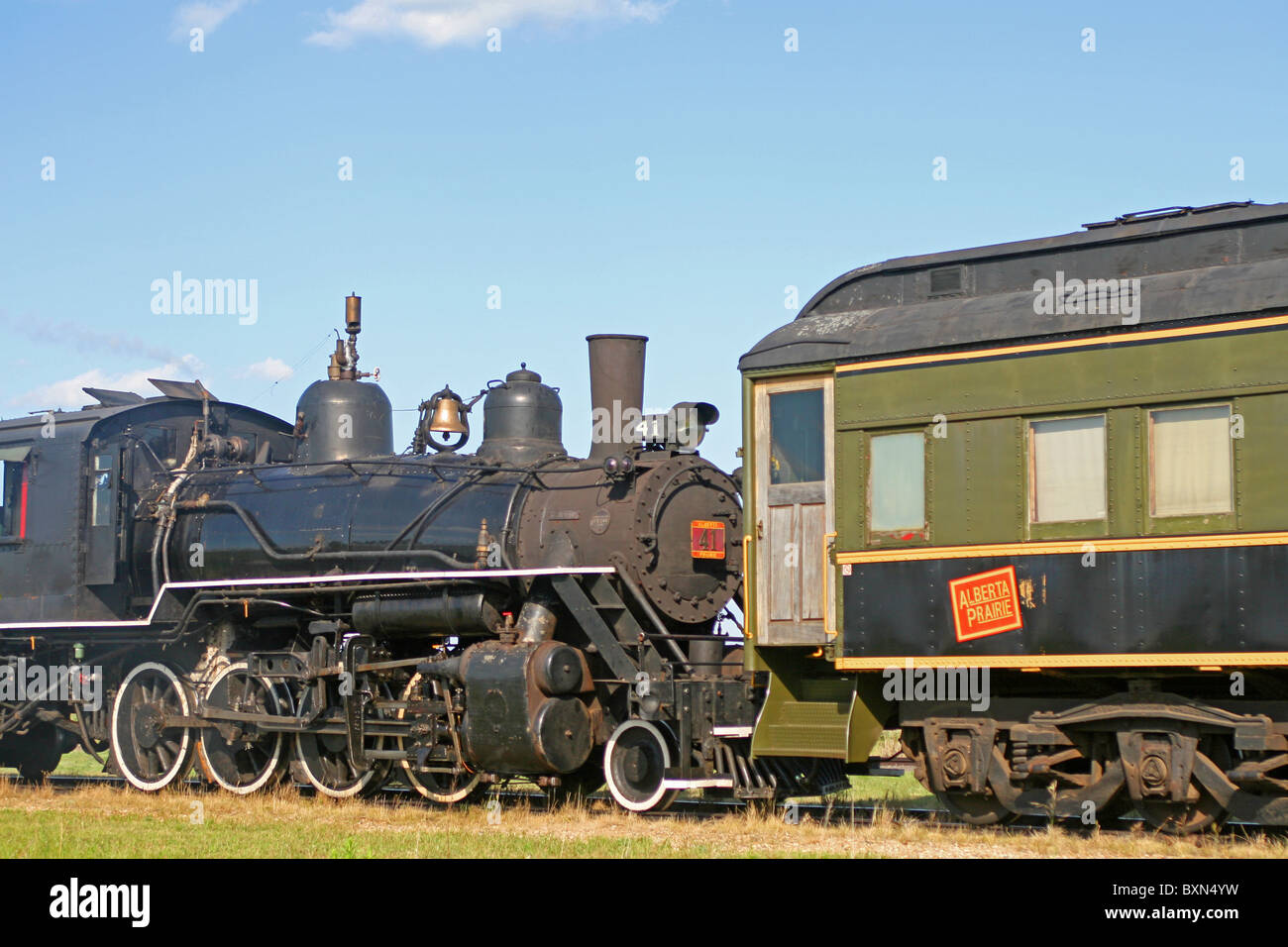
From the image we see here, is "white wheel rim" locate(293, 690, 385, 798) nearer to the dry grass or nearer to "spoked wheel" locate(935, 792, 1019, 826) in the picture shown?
the dry grass

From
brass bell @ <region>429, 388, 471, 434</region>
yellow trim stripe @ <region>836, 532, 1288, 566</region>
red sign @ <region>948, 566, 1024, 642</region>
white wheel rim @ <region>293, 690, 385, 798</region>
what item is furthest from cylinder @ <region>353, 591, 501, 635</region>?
red sign @ <region>948, 566, 1024, 642</region>

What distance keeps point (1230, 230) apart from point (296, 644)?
9.66 meters

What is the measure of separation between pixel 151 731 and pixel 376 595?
340 cm

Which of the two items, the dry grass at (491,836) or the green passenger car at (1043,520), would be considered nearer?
the green passenger car at (1043,520)

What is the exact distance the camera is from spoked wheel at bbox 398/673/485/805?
45.2 feet

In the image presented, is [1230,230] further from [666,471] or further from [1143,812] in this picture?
[666,471]

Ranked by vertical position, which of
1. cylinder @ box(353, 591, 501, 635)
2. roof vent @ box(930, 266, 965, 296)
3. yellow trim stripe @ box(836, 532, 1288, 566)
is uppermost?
roof vent @ box(930, 266, 965, 296)

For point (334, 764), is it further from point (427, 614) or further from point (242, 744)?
point (427, 614)

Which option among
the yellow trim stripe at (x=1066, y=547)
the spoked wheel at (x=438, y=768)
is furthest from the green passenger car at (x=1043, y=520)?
the spoked wheel at (x=438, y=768)

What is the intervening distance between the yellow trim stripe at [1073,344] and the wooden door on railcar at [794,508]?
514 millimetres

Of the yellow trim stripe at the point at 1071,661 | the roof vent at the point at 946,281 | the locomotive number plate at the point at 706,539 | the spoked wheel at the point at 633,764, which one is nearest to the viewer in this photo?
the yellow trim stripe at the point at 1071,661

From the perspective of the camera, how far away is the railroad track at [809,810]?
1109 centimetres

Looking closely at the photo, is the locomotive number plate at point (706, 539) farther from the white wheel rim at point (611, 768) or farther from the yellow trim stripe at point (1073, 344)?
the yellow trim stripe at point (1073, 344)

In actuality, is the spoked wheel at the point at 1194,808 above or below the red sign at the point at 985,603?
below
